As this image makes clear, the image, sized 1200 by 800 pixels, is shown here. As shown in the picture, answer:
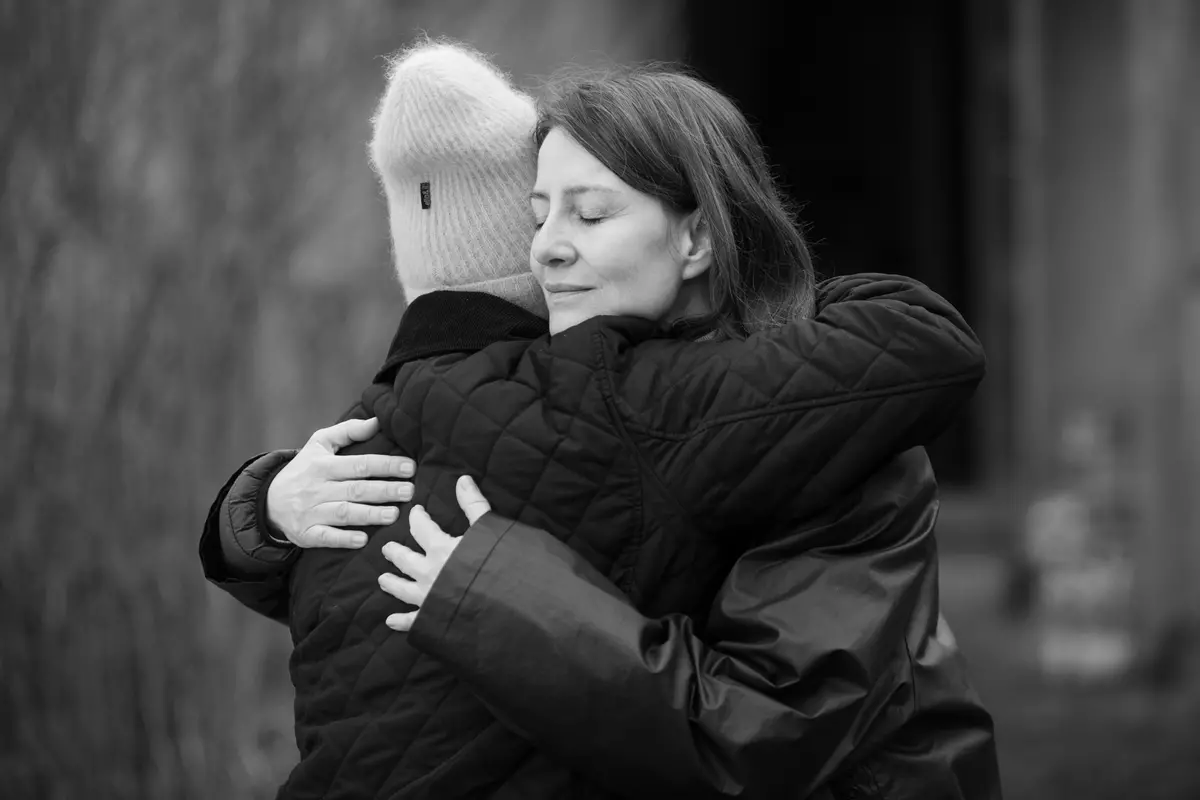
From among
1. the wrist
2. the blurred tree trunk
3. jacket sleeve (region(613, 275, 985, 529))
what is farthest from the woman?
the blurred tree trunk

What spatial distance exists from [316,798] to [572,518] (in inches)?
18.5

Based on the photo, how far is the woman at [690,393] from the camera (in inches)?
62.4

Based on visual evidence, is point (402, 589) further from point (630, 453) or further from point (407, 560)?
point (630, 453)

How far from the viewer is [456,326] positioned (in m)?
1.78

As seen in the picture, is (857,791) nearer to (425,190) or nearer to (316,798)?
(316,798)

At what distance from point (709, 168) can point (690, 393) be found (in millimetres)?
306

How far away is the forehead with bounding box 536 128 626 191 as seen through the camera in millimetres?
1728

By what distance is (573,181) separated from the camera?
174 cm

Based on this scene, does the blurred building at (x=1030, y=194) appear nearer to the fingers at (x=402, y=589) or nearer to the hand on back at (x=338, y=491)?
the hand on back at (x=338, y=491)

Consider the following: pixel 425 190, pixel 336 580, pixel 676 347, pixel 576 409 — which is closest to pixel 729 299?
pixel 676 347

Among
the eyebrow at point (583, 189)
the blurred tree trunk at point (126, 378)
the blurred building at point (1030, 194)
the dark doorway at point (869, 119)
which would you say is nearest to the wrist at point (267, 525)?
the eyebrow at point (583, 189)

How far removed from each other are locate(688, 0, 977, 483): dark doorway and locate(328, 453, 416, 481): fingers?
8019 mm

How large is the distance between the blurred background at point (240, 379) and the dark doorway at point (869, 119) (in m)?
2.85

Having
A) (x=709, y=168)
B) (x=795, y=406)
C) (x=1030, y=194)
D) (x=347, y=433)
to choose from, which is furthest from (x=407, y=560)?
(x=1030, y=194)
